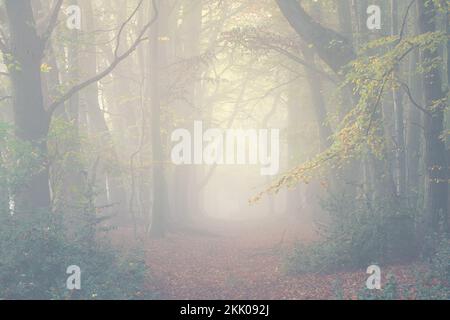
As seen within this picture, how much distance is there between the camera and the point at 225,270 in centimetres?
1473

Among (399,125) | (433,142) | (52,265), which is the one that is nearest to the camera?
(52,265)

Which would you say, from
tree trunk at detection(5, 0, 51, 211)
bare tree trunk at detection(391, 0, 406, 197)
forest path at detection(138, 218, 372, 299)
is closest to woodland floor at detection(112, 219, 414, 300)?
forest path at detection(138, 218, 372, 299)

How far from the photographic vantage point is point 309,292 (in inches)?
432

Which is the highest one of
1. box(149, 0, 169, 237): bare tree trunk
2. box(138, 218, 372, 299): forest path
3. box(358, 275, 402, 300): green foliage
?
box(149, 0, 169, 237): bare tree trunk

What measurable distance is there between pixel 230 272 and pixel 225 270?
0.42 metres

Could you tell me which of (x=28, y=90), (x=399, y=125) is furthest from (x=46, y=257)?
(x=399, y=125)

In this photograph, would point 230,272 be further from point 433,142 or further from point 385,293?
point 433,142

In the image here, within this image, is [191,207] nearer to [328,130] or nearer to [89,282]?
[328,130]

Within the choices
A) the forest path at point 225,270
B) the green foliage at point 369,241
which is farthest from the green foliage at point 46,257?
the green foliage at point 369,241

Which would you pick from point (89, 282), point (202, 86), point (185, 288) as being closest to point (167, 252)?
point (185, 288)

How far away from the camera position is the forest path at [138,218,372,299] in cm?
1148

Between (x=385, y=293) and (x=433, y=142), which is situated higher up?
(x=433, y=142)

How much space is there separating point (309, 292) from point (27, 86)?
866cm

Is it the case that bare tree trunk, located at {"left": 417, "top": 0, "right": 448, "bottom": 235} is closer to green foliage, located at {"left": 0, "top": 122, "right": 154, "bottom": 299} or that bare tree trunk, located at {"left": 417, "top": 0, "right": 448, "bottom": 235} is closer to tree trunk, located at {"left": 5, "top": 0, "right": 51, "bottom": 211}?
green foliage, located at {"left": 0, "top": 122, "right": 154, "bottom": 299}
